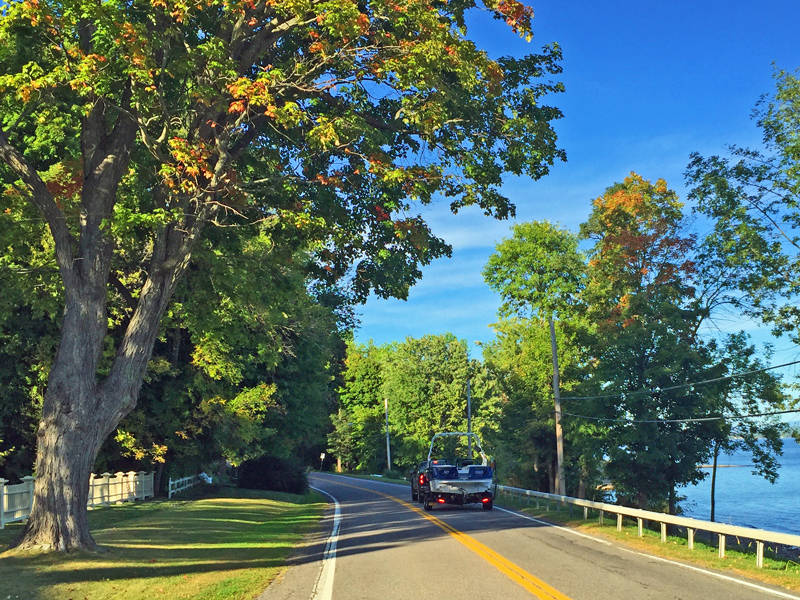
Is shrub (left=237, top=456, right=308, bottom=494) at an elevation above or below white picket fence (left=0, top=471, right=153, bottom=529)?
below

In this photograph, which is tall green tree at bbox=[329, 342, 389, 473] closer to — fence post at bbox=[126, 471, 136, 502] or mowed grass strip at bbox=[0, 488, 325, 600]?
fence post at bbox=[126, 471, 136, 502]

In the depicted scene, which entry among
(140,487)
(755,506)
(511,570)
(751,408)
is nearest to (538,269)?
(751,408)

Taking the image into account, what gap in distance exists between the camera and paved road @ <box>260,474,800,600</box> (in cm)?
948

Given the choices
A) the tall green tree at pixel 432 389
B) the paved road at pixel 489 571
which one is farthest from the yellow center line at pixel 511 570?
the tall green tree at pixel 432 389

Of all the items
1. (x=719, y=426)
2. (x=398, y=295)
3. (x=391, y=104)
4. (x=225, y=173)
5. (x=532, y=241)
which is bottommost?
(x=719, y=426)

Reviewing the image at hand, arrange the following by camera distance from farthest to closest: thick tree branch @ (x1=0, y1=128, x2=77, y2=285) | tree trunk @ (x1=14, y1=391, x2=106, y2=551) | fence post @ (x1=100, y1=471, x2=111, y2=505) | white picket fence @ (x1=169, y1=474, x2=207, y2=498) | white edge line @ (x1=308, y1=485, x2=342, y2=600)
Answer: white picket fence @ (x1=169, y1=474, x2=207, y2=498)
fence post @ (x1=100, y1=471, x2=111, y2=505)
thick tree branch @ (x1=0, y1=128, x2=77, y2=285)
tree trunk @ (x1=14, y1=391, x2=106, y2=551)
white edge line @ (x1=308, y1=485, x2=342, y2=600)

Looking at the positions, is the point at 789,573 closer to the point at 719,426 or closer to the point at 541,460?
the point at 719,426

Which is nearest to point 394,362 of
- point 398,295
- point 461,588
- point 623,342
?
point 623,342

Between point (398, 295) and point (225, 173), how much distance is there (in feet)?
13.8

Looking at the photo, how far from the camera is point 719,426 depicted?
31.7m

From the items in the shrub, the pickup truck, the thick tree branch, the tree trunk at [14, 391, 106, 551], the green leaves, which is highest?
the green leaves

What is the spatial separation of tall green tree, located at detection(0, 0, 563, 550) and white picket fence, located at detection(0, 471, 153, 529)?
18.0 feet

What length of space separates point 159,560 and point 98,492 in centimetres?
1386

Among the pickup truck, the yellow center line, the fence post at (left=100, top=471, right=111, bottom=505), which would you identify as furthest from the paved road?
the fence post at (left=100, top=471, right=111, bottom=505)
